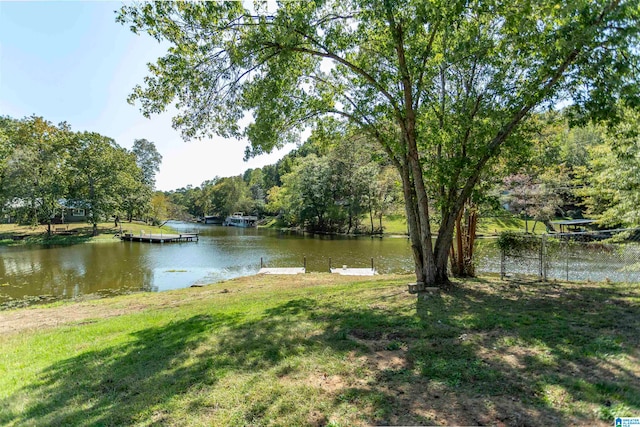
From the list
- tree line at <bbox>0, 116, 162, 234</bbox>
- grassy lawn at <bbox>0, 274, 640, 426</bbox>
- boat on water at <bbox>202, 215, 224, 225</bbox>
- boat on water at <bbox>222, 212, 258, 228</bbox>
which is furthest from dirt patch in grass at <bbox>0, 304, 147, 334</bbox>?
boat on water at <bbox>202, 215, 224, 225</bbox>

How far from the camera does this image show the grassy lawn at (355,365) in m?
3.08

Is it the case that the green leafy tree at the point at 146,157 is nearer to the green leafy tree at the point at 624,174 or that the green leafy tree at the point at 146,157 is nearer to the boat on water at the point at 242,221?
the boat on water at the point at 242,221

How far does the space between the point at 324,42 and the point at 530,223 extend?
42.1 meters

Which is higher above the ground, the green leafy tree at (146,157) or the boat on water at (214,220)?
the green leafy tree at (146,157)

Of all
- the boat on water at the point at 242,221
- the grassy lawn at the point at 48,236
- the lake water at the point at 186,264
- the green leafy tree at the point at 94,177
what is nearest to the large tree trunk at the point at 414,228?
the lake water at the point at 186,264

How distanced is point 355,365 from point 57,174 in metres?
43.9

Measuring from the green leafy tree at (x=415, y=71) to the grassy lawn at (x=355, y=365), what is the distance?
285cm

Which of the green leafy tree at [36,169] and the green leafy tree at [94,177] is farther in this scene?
the green leafy tree at [94,177]

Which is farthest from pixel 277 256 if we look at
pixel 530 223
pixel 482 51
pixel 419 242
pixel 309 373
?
pixel 530 223

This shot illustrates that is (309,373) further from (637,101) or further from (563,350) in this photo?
(637,101)

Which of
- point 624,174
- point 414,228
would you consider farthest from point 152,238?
point 624,174

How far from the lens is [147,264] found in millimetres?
23703

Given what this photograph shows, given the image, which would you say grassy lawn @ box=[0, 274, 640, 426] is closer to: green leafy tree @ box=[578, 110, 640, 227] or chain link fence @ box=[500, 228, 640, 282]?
chain link fence @ box=[500, 228, 640, 282]

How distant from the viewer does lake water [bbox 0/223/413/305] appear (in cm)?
1688
